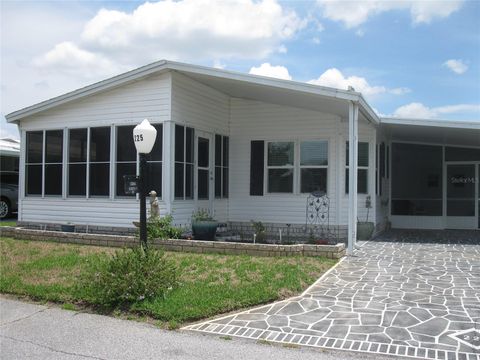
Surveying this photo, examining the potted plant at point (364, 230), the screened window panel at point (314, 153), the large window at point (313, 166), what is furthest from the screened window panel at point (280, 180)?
the potted plant at point (364, 230)

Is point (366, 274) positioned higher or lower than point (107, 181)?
lower

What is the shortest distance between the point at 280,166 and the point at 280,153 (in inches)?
14.0

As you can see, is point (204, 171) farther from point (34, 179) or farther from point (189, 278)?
point (189, 278)

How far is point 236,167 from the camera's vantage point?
14.2 metres

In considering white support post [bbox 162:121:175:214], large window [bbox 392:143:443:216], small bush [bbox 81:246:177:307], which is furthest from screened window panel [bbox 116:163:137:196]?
large window [bbox 392:143:443:216]

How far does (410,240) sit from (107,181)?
7921mm

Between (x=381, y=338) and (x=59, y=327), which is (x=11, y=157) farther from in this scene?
(x=381, y=338)

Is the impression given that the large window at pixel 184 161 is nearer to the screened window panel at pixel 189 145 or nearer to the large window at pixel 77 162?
the screened window panel at pixel 189 145

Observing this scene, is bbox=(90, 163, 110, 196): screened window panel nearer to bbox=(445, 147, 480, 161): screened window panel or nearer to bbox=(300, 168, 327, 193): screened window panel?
bbox=(300, 168, 327, 193): screened window panel

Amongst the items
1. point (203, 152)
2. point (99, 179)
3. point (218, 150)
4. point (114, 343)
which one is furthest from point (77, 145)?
point (114, 343)

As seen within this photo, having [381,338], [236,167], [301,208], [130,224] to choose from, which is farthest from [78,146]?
[381,338]

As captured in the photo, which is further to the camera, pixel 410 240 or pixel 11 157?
pixel 11 157

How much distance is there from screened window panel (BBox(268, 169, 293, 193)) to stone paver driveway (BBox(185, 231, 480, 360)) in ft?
15.2

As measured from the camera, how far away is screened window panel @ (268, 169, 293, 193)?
532 inches
